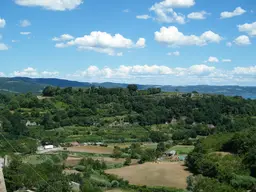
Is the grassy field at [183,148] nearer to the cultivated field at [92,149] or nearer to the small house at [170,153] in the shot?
the small house at [170,153]

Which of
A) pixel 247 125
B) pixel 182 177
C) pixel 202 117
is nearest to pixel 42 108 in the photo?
pixel 202 117

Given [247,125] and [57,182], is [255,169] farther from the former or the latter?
[247,125]

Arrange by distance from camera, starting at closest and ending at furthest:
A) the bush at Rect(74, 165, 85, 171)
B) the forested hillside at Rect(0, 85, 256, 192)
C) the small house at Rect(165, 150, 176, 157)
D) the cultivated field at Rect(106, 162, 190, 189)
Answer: the cultivated field at Rect(106, 162, 190, 189) → the bush at Rect(74, 165, 85, 171) → the forested hillside at Rect(0, 85, 256, 192) → the small house at Rect(165, 150, 176, 157)

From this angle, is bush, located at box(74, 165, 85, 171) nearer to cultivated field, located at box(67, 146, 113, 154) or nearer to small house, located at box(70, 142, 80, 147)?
cultivated field, located at box(67, 146, 113, 154)

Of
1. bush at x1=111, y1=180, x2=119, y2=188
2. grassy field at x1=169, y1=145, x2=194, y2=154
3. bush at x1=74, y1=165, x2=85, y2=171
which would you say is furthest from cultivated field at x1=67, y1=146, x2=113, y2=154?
bush at x1=111, y1=180, x2=119, y2=188

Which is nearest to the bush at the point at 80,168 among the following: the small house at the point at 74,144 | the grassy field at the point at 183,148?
the grassy field at the point at 183,148

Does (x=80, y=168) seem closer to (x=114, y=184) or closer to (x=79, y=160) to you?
(x=79, y=160)
